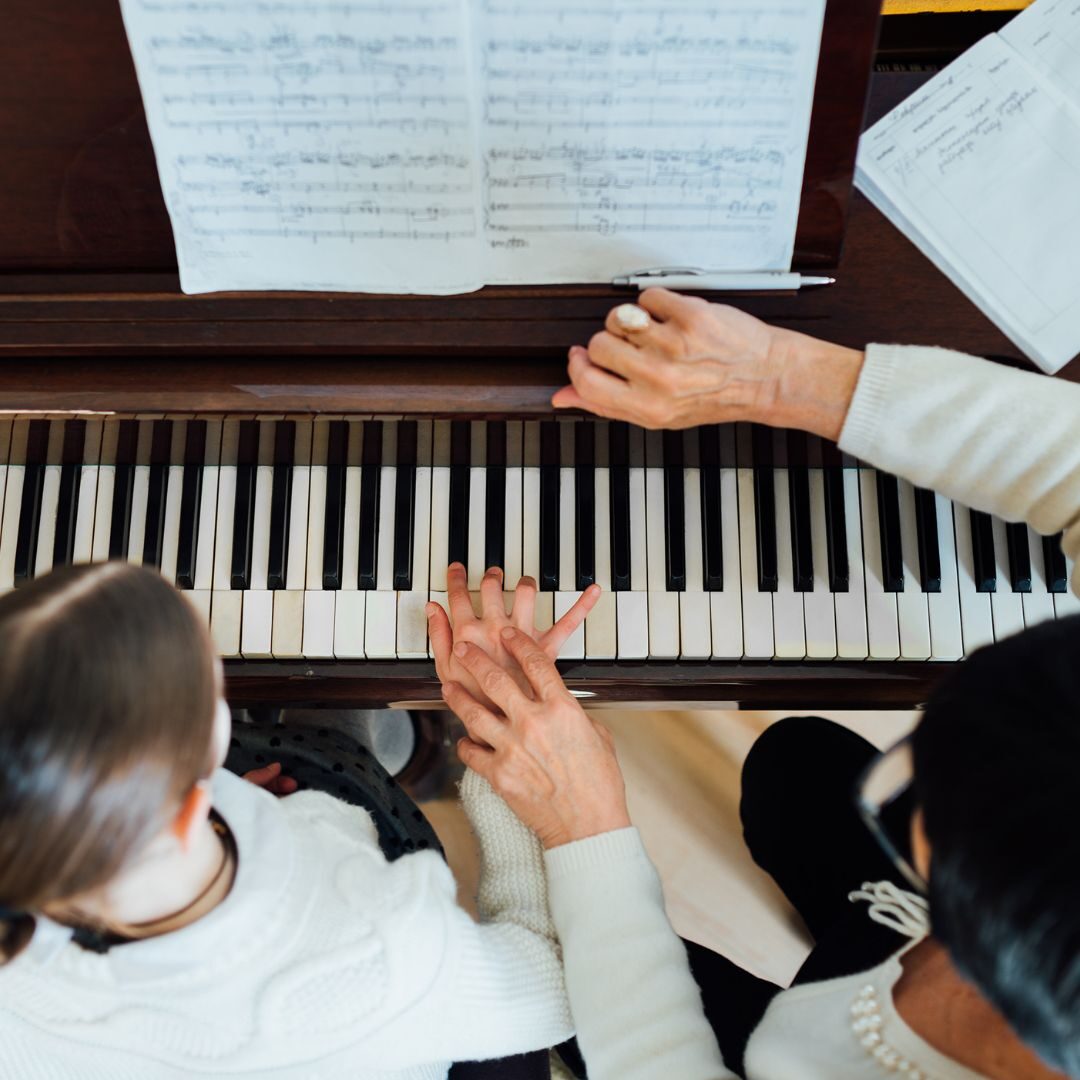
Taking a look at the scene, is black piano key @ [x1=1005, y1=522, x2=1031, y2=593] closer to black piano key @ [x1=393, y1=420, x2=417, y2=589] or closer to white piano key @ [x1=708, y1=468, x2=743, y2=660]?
white piano key @ [x1=708, y1=468, x2=743, y2=660]

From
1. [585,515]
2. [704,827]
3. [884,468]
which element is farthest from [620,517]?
[704,827]

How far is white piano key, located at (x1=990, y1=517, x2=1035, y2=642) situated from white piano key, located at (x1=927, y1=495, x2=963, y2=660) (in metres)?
0.05

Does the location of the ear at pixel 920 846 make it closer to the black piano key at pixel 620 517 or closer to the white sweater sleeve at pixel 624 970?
the white sweater sleeve at pixel 624 970

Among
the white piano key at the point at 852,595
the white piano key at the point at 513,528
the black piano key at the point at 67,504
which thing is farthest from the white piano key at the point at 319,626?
the white piano key at the point at 852,595

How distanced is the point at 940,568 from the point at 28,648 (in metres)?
1.12

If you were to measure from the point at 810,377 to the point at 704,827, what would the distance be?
1.19m

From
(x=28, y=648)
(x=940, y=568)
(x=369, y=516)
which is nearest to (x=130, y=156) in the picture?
(x=369, y=516)

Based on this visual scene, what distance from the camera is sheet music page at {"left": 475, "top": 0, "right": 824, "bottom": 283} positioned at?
38.9 inches

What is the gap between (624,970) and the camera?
3.91 ft

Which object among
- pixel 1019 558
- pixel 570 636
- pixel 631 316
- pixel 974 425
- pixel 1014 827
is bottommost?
pixel 570 636

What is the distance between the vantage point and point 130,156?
44.6 inches

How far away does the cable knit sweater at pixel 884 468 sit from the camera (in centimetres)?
112

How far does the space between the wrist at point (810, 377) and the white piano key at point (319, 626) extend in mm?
633

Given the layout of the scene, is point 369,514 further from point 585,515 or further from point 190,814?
point 190,814
